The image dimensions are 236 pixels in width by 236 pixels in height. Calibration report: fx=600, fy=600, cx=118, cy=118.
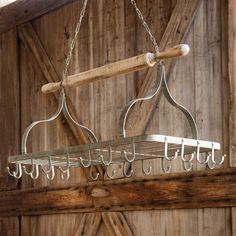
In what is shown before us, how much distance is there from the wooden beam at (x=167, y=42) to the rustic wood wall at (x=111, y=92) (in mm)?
52

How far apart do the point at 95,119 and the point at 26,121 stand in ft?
3.96

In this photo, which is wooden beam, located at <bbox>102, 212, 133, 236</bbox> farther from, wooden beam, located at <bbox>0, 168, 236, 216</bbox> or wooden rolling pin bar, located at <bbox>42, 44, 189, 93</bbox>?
wooden rolling pin bar, located at <bbox>42, 44, 189, 93</bbox>

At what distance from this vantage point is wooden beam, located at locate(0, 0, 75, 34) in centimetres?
621

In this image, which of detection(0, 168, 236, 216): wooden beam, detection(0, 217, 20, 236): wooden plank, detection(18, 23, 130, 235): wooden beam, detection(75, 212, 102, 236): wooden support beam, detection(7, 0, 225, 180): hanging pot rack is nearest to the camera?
detection(7, 0, 225, 180): hanging pot rack

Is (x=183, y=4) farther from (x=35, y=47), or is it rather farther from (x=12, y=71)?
(x=12, y=71)

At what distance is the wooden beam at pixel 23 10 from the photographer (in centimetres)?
621

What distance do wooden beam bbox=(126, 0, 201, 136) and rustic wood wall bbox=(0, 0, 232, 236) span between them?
5 centimetres

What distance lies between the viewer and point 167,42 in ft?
16.2

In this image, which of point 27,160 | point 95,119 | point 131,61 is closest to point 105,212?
point 95,119

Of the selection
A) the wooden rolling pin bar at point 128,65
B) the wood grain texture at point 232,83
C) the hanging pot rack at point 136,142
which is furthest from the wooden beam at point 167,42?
the wooden rolling pin bar at point 128,65

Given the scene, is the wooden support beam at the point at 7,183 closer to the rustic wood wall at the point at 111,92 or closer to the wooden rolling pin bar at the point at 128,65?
the rustic wood wall at the point at 111,92

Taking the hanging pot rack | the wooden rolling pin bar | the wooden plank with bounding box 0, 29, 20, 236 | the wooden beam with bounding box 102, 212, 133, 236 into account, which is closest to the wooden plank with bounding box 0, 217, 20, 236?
the wooden plank with bounding box 0, 29, 20, 236

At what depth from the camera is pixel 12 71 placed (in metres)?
6.75

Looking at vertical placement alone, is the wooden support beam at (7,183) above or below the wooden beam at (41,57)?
below
